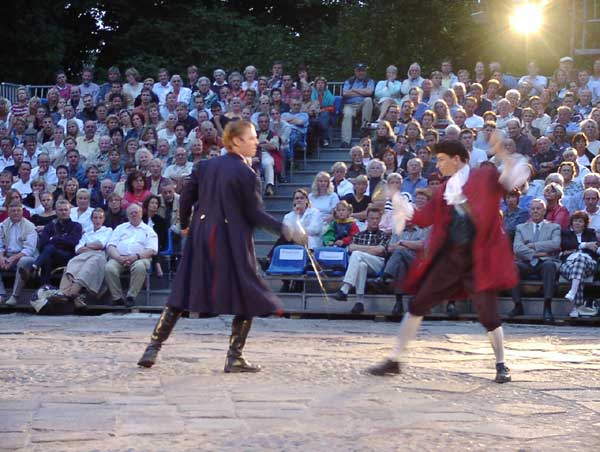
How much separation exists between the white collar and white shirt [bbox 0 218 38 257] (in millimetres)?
8091

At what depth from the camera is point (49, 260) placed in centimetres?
1477

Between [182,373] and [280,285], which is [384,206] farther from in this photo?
[182,373]

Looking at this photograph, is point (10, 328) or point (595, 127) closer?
point (10, 328)

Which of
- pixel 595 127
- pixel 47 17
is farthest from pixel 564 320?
pixel 47 17

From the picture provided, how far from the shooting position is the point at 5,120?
835 inches

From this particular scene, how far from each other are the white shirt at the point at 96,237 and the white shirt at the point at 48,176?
118 inches

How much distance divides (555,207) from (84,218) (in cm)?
606

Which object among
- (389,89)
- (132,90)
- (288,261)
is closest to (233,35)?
(132,90)

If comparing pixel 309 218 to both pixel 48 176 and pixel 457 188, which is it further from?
pixel 457 188

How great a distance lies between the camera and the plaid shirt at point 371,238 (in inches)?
568

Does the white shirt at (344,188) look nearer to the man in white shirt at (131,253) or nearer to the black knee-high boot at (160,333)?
the man in white shirt at (131,253)

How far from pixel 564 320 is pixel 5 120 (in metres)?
11.6

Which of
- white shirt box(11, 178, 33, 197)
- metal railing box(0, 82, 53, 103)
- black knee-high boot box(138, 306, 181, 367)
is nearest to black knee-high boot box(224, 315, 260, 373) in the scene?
black knee-high boot box(138, 306, 181, 367)

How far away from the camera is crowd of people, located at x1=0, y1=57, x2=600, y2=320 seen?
14281 mm
